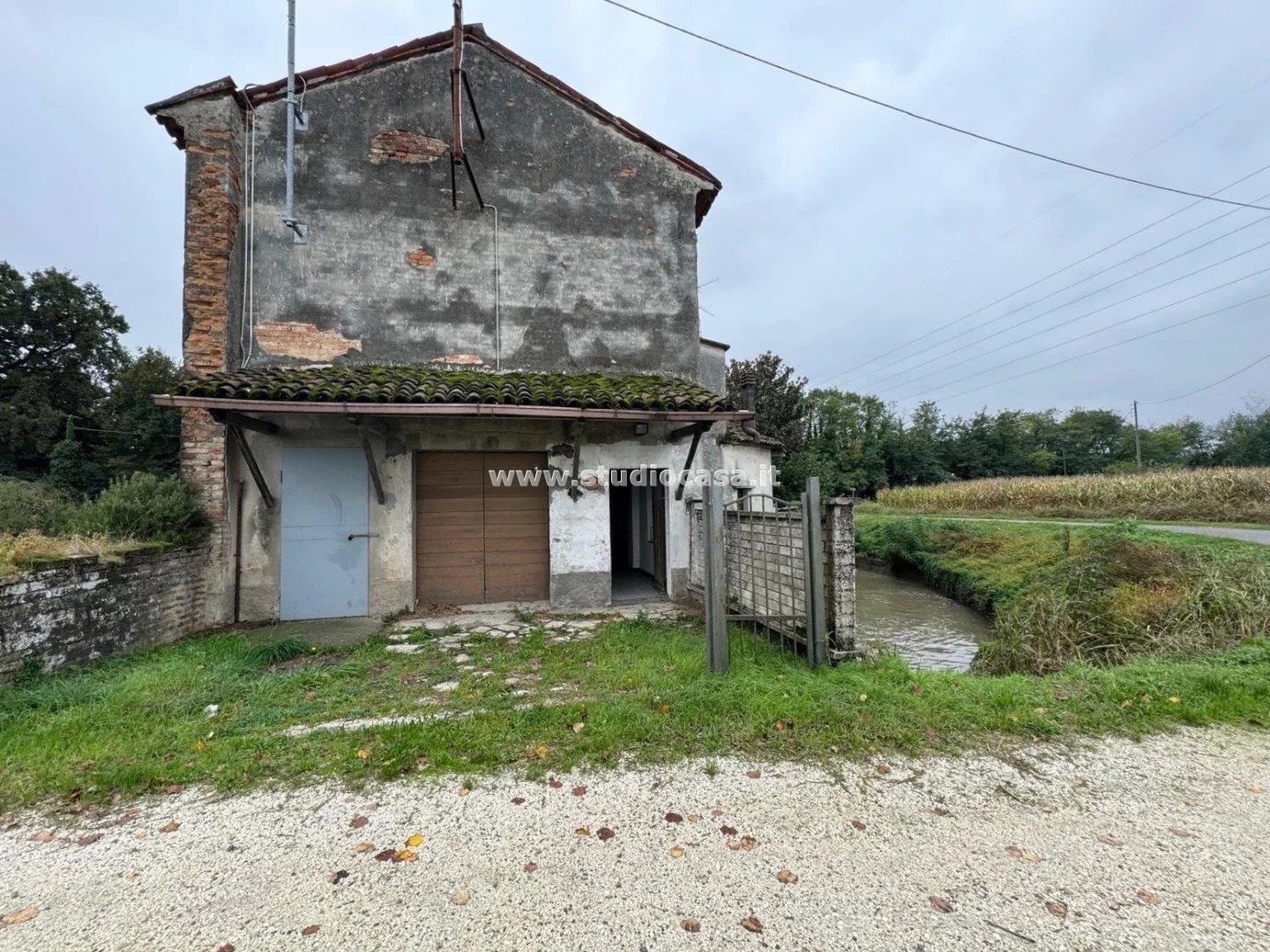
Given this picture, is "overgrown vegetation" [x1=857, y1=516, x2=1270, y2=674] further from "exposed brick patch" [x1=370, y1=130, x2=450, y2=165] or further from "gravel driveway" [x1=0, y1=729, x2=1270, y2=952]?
"exposed brick patch" [x1=370, y1=130, x2=450, y2=165]

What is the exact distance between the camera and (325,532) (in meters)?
7.10

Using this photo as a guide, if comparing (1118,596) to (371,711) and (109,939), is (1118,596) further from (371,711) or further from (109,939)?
(109,939)

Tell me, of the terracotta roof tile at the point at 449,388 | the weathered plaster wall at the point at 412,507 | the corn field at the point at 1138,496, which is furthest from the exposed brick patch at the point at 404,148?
the corn field at the point at 1138,496

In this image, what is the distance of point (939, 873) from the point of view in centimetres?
234

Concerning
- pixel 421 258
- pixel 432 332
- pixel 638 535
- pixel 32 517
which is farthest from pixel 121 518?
pixel 638 535

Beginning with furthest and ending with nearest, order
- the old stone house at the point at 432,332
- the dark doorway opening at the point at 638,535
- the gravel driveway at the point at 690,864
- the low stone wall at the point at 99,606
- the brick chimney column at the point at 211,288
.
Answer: the dark doorway opening at the point at 638,535 → the old stone house at the point at 432,332 → the brick chimney column at the point at 211,288 → the low stone wall at the point at 99,606 → the gravel driveway at the point at 690,864

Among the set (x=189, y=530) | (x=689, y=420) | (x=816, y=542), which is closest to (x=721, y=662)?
(x=816, y=542)

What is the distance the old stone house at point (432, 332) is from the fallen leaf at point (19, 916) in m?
4.54

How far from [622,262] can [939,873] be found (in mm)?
8138

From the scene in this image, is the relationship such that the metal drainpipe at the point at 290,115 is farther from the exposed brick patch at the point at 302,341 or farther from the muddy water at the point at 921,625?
the muddy water at the point at 921,625

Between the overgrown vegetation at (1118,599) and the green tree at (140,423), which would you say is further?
the green tree at (140,423)

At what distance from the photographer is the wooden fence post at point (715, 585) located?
14.9ft

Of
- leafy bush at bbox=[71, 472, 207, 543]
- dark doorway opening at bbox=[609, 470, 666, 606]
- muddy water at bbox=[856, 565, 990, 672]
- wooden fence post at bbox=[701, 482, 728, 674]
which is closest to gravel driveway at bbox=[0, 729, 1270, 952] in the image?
wooden fence post at bbox=[701, 482, 728, 674]

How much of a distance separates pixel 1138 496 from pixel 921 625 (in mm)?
12368
